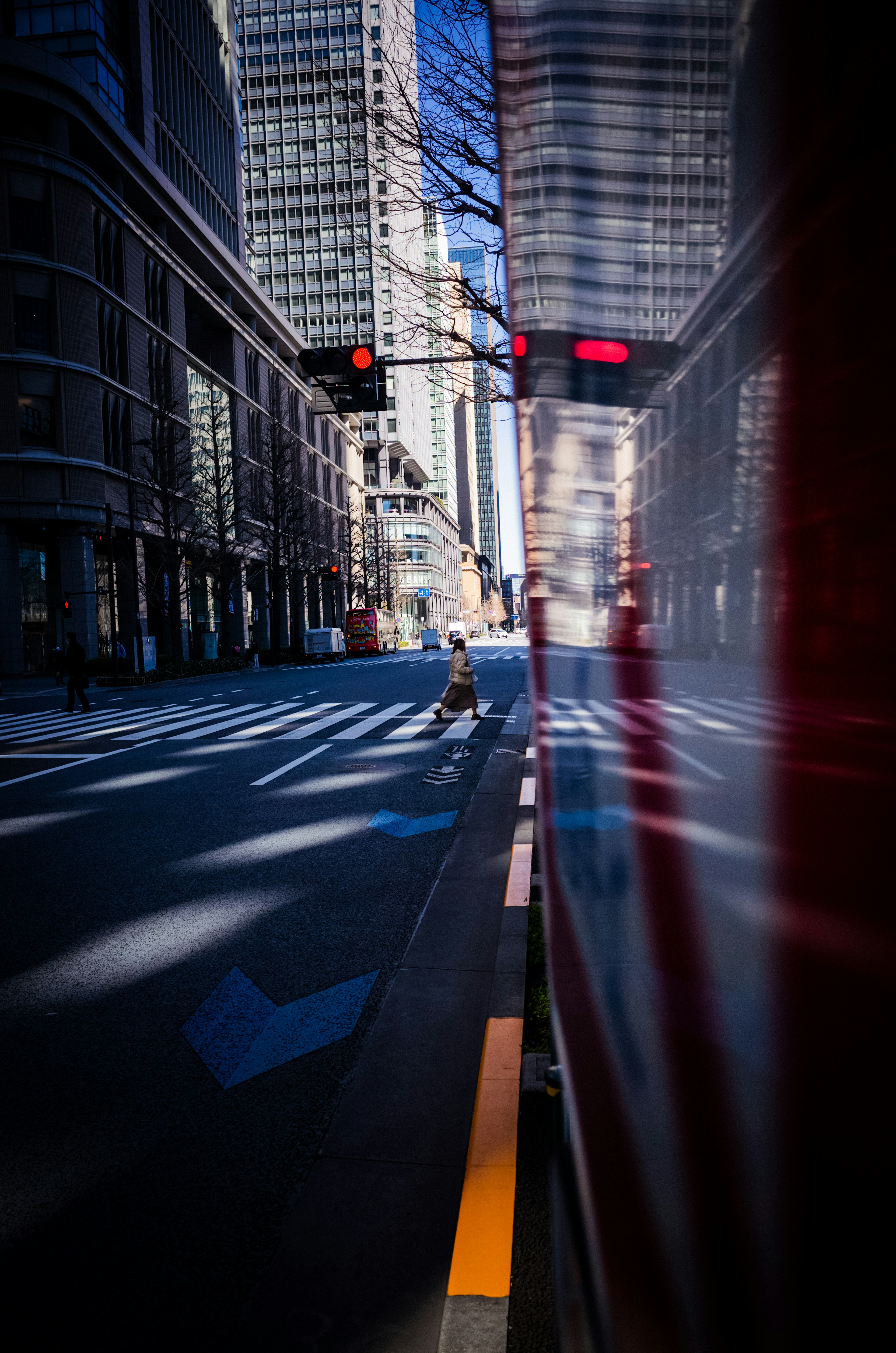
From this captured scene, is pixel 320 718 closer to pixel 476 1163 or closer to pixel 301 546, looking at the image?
pixel 476 1163

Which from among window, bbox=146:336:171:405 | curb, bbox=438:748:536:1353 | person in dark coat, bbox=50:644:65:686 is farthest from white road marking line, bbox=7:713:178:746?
window, bbox=146:336:171:405

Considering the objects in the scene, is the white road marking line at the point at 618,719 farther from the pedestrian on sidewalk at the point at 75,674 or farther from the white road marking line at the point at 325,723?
the pedestrian on sidewalk at the point at 75,674

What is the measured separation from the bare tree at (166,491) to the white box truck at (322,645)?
9.44 metres

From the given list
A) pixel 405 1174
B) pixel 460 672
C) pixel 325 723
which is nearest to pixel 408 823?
pixel 405 1174

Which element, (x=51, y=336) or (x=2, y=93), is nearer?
(x=2, y=93)

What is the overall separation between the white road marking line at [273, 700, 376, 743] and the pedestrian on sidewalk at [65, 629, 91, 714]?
19.3ft

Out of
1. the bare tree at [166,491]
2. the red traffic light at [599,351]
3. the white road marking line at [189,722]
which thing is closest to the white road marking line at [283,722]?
the white road marking line at [189,722]

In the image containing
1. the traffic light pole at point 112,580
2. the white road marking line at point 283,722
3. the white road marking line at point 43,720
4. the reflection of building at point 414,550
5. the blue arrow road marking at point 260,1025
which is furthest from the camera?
the reflection of building at point 414,550

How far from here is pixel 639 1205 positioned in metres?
0.96

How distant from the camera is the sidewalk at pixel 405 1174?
6.19ft

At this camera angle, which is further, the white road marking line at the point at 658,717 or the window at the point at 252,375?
the window at the point at 252,375

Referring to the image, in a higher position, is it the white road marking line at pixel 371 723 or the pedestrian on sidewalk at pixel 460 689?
the pedestrian on sidewalk at pixel 460 689

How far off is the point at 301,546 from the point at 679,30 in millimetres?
51705

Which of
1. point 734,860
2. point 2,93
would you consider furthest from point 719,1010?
point 2,93
